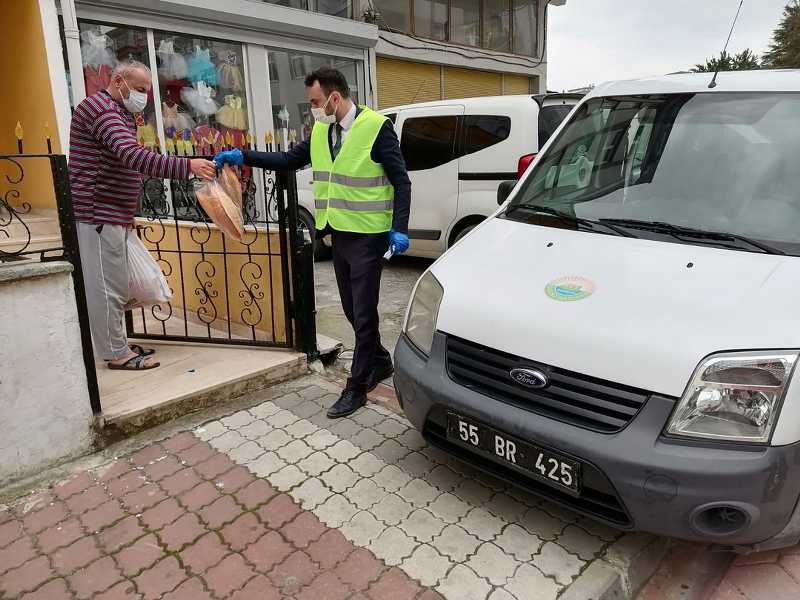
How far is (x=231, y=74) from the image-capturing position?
855 cm

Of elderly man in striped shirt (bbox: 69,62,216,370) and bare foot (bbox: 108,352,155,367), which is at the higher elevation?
elderly man in striped shirt (bbox: 69,62,216,370)

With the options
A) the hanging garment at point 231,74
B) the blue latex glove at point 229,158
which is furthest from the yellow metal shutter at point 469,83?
the blue latex glove at point 229,158

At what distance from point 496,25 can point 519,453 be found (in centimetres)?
1308

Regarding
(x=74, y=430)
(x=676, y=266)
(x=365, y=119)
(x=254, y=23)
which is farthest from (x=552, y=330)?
(x=254, y=23)

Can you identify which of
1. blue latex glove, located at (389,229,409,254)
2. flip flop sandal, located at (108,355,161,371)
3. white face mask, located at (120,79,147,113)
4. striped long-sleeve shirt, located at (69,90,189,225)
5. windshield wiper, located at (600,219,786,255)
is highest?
white face mask, located at (120,79,147,113)

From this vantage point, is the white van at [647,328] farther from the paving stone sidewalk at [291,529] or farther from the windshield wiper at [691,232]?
the paving stone sidewalk at [291,529]

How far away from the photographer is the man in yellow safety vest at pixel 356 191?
3.20 metres

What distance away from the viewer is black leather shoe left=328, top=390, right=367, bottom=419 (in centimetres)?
335

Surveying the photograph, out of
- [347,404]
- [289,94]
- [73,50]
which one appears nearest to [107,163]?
[347,404]

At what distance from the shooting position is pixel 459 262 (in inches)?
106

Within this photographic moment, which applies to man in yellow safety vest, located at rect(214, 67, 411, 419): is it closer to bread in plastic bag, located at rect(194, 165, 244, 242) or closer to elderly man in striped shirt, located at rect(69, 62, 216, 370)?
bread in plastic bag, located at rect(194, 165, 244, 242)

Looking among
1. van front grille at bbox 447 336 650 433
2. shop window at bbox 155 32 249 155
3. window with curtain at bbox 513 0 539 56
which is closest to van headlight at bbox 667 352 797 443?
van front grille at bbox 447 336 650 433

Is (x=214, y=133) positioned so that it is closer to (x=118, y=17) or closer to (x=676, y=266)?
(x=118, y=17)

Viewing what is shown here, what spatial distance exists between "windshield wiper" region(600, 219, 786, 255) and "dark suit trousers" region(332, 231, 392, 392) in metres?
1.27
